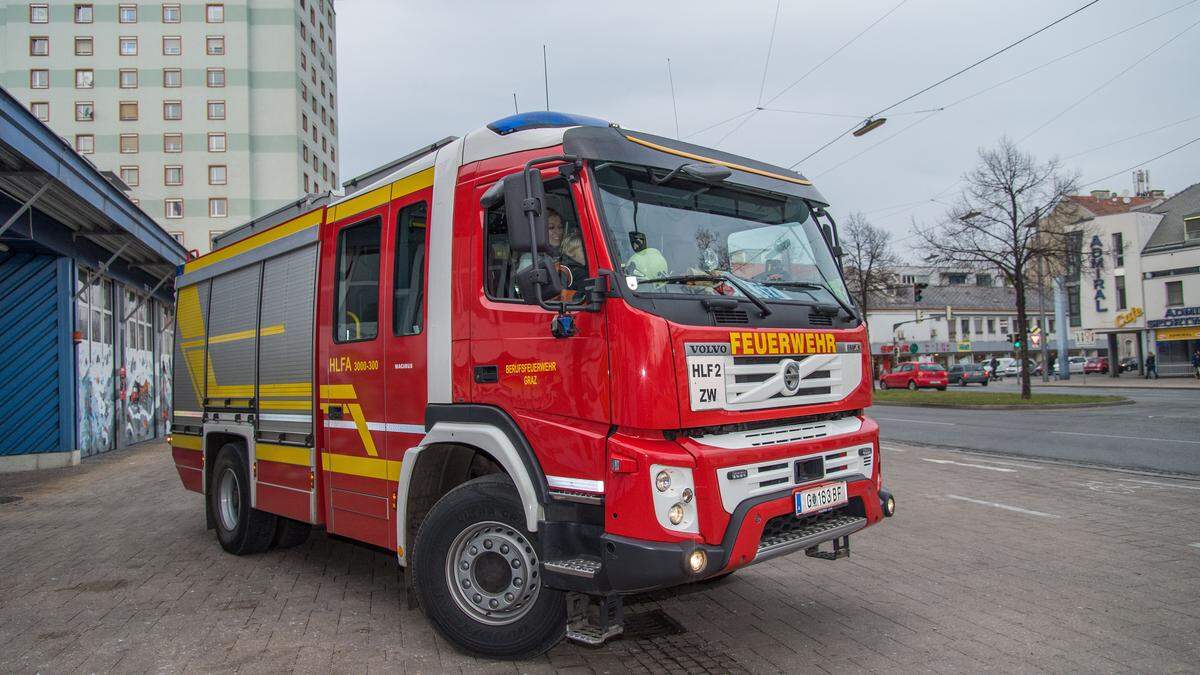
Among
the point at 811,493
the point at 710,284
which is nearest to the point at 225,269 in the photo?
the point at 710,284

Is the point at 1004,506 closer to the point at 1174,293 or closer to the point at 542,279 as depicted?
the point at 542,279

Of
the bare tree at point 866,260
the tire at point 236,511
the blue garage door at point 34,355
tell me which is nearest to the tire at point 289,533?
the tire at point 236,511

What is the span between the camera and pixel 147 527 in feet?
29.2

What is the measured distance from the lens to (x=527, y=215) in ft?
12.9

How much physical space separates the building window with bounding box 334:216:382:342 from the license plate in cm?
290

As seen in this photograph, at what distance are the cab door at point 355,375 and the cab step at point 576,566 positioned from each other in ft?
5.10

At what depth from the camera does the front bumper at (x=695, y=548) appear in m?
3.62

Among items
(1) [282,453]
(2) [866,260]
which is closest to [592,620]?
(1) [282,453]

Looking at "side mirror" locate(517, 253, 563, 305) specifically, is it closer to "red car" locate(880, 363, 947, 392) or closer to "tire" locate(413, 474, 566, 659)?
"tire" locate(413, 474, 566, 659)

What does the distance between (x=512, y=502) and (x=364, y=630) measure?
1.55 meters

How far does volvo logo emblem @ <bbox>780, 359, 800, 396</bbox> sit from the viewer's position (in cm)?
425

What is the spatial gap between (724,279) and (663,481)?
119 centimetres

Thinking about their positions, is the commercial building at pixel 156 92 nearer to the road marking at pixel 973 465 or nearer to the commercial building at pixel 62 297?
Answer: the commercial building at pixel 62 297

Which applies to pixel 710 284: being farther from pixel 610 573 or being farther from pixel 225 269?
pixel 225 269
